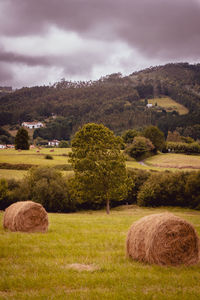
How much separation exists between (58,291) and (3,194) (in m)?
41.9

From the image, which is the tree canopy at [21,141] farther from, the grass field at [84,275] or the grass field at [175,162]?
the grass field at [84,275]

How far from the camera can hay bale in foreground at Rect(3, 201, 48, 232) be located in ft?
48.7

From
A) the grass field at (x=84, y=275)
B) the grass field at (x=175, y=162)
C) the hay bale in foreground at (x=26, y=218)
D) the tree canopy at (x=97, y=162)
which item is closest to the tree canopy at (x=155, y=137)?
the grass field at (x=175, y=162)

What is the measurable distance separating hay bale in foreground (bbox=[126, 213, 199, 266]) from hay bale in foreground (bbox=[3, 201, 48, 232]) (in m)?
6.92

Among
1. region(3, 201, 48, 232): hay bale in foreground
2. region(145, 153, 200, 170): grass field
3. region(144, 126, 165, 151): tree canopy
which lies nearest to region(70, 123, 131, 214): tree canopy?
region(3, 201, 48, 232): hay bale in foreground

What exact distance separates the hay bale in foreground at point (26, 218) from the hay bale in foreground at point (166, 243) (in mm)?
6919

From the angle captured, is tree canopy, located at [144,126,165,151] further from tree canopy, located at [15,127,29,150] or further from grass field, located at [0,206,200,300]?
grass field, located at [0,206,200,300]

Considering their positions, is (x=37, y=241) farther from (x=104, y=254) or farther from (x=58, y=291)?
(x=58, y=291)

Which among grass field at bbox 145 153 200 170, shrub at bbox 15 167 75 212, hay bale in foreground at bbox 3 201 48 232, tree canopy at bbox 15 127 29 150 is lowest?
shrub at bbox 15 167 75 212

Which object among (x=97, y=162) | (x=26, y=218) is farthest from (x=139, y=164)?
(x=26, y=218)

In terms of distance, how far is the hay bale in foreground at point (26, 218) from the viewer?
14852mm

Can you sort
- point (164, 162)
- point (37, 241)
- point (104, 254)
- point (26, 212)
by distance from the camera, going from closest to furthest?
point (104, 254)
point (37, 241)
point (26, 212)
point (164, 162)

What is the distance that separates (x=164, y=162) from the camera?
86.9 meters

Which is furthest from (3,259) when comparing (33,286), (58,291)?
(58,291)
